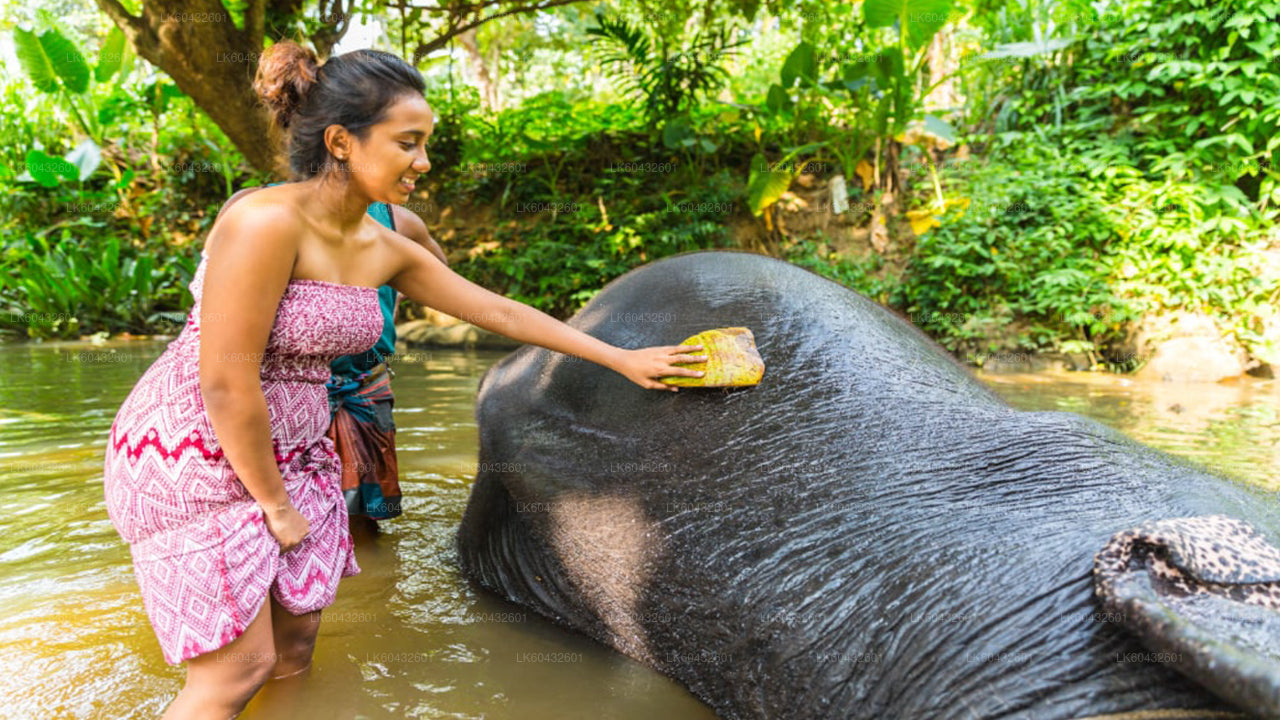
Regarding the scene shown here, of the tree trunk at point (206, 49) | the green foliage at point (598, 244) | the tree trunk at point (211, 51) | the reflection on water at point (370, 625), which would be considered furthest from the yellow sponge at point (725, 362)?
the green foliage at point (598, 244)

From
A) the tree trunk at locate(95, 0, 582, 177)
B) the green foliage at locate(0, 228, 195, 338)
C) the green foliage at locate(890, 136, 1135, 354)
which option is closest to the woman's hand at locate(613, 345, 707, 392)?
the tree trunk at locate(95, 0, 582, 177)

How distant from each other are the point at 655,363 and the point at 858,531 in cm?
63

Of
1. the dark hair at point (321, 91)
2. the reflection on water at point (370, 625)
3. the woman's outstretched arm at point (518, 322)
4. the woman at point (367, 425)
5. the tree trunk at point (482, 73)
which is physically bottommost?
the reflection on water at point (370, 625)

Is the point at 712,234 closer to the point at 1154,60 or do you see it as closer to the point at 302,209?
the point at 1154,60

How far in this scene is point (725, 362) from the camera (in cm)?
204

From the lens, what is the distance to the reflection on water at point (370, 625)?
2029 millimetres

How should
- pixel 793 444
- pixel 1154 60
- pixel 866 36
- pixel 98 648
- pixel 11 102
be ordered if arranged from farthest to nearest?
pixel 11 102
pixel 866 36
pixel 1154 60
pixel 98 648
pixel 793 444

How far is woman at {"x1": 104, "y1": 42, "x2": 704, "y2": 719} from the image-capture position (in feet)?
5.33

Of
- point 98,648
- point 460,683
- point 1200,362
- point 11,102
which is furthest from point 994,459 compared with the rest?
point 11,102

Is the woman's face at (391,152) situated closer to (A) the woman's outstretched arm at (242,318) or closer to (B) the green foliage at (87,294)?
(A) the woman's outstretched arm at (242,318)

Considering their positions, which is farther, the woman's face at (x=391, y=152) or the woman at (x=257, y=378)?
the woman's face at (x=391, y=152)

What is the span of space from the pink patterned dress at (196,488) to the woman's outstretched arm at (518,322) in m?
0.27

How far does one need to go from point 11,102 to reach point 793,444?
13914 millimetres

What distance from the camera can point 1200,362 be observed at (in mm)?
6922
